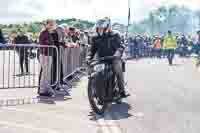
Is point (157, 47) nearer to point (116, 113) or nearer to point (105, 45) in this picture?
point (105, 45)

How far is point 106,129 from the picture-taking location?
830cm

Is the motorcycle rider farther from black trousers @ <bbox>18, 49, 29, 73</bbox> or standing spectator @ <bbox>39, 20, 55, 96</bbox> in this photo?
black trousers @ <bbox>18, 49, 29, 73</bbox>

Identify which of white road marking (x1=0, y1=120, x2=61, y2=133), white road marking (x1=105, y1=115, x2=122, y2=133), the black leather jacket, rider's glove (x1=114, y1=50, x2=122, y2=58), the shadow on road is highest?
the black leather jacket

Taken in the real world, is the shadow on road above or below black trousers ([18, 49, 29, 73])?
below

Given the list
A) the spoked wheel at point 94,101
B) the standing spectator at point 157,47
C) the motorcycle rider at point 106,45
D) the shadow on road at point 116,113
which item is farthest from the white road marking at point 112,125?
the standing spectator at point 157,47

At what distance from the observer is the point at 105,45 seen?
10.4m

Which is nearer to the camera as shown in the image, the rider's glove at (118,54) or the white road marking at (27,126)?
the white road marking at (27,126)

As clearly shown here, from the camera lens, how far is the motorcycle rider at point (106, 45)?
1033cm

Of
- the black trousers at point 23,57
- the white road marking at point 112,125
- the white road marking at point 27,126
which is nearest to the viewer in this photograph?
the white road marking at point 27,126

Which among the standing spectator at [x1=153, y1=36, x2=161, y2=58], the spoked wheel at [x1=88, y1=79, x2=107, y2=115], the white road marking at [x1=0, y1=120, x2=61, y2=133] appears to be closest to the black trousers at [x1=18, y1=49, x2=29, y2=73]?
the spoked wheel at [x1=88, y1=79, x2=107, y2=115]

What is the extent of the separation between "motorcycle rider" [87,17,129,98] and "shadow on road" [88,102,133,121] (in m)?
0.48

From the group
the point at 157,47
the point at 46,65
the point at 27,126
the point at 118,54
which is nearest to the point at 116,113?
the point at 118,54

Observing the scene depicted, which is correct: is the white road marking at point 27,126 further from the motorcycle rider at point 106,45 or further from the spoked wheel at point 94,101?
the motorcycle rider at point 106,45

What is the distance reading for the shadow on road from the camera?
9.48 metres
